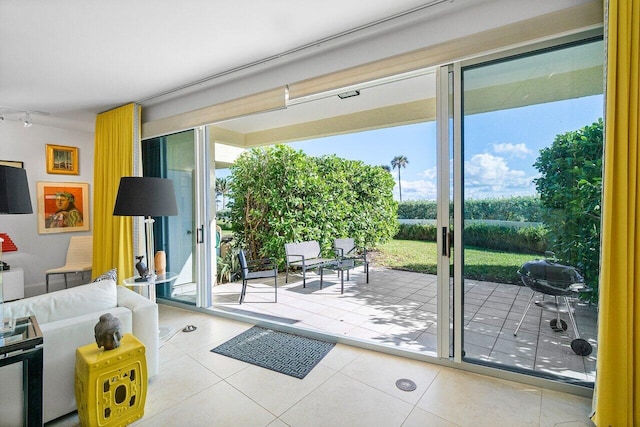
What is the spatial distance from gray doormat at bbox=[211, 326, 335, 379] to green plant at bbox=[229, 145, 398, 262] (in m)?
2.43

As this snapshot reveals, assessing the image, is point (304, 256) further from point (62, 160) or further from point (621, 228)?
point (62, 160)

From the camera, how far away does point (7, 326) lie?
156 cm

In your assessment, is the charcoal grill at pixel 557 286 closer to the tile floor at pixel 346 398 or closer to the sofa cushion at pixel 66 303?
the tile floor at pixel 346 398

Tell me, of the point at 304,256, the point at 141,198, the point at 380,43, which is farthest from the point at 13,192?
the point at 304,256

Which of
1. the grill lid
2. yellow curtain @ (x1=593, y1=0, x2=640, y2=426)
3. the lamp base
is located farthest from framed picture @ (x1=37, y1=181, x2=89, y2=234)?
yellow curtain @ (x1=593, y1=0, x2=640, y2=426)

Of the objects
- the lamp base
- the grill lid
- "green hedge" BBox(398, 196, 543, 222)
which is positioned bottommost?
the lamp base

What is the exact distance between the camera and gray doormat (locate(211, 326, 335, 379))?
2404 mm

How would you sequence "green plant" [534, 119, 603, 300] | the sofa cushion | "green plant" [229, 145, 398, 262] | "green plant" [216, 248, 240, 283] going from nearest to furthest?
the sofa cushion
"green plant" [534, 119, 603, 300]
"green plant" [216, 248, 240, 283]
"green plant" [229, 145, 398, 262]

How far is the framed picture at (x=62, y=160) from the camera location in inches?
188

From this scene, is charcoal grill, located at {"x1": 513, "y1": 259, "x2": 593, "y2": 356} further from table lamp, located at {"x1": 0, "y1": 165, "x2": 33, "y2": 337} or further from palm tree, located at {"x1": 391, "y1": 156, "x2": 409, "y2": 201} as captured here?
palm tree, located at {"x1": 391, "y1": 156, "x2": 409, "y2": 201}

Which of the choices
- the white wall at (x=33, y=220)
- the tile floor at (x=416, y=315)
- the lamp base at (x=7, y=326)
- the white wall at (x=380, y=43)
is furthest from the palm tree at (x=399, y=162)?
the lamp base at (x=7, y=326)

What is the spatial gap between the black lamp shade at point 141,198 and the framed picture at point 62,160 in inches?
131

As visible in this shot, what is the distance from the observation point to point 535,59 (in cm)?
205

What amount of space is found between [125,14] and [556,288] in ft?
11.7
